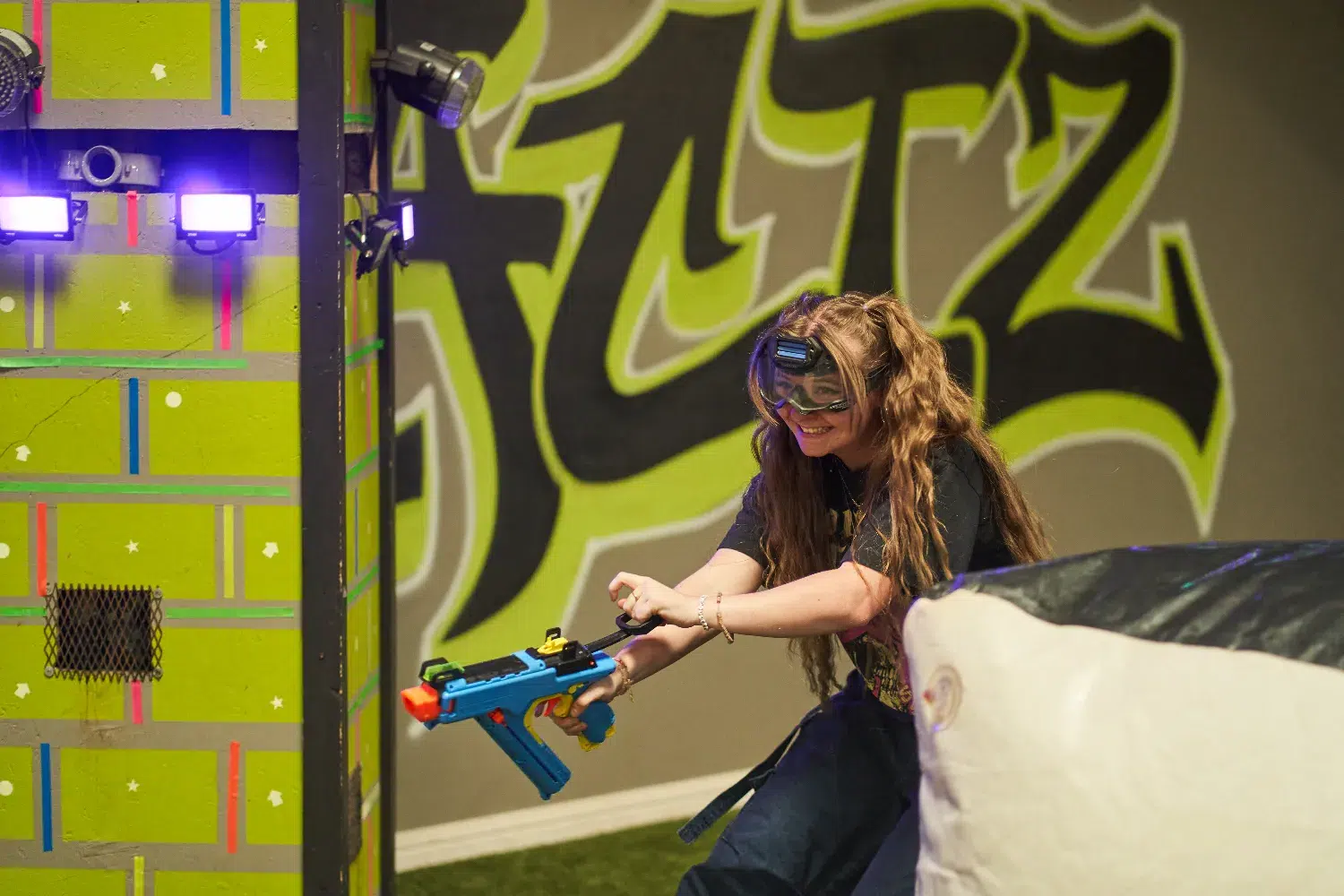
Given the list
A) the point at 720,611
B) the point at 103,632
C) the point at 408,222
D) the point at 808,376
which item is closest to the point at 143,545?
the point at 103,632

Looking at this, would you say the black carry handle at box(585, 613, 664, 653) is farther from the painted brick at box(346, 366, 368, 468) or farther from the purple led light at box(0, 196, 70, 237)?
the purple led light at box(0, 196, 70, 237)

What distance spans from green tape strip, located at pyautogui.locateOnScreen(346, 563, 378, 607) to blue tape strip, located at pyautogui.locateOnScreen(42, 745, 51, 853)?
2.01ft

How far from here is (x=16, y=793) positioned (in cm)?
282

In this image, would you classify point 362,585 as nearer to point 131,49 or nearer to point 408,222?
point 408,222

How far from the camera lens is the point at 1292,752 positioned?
4.60 ft

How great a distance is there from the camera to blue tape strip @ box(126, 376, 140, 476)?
108 inches

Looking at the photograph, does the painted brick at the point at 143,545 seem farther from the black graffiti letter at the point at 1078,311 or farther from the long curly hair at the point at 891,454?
the black graffiti letter at the point at 1078,311

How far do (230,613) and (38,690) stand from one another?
1.30 feet

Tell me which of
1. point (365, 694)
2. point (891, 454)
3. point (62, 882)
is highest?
point (891, 454)

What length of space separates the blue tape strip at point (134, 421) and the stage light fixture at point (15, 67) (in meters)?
0.52

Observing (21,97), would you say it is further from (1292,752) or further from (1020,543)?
(1292,752)

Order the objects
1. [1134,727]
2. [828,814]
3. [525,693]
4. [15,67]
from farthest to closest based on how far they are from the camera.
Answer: [15,67] < [828,814] < [525,693] < [1134,727]

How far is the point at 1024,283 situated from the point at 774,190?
721mm

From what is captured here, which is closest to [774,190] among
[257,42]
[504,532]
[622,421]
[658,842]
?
[622,421]
